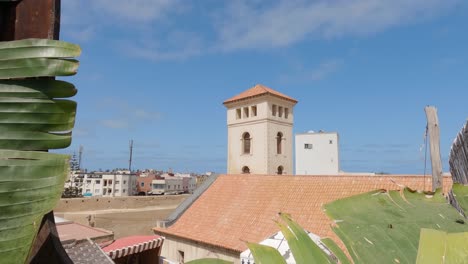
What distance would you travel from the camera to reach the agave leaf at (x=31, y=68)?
0.90 meters

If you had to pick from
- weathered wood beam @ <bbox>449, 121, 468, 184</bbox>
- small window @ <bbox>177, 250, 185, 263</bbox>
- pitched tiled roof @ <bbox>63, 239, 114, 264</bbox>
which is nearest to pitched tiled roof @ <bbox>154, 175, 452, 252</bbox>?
small window @ <bbox>177, 250, 185, 263</bbox>

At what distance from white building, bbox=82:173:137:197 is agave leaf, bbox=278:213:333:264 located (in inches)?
2345

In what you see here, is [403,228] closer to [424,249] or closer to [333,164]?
[424,249]

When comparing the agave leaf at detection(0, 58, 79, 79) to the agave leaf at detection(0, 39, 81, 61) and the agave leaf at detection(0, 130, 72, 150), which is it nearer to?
the agave leaf at detection(0, 39, 81, 61)

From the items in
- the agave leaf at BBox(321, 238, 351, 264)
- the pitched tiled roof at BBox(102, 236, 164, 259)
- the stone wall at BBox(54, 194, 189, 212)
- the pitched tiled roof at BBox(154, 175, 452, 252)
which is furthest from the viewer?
the stone wall at BBox(54, 194, 189, 212)

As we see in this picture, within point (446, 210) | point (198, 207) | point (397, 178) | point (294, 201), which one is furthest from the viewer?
point (198, 207)

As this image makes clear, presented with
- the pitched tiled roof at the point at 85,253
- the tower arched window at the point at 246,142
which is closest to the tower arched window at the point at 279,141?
the tower arched window at the point at 246,142

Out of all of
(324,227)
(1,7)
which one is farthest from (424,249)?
(324,227)

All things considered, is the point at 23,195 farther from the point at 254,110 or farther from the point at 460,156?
the point at 254,110

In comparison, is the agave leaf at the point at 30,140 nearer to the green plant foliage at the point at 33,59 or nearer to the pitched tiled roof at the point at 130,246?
the green plant foliage at the point at 33,59

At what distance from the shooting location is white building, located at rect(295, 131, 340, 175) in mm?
28781

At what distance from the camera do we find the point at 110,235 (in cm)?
629

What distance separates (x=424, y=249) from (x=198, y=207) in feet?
51.3

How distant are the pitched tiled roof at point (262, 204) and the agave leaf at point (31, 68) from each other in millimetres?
10897
